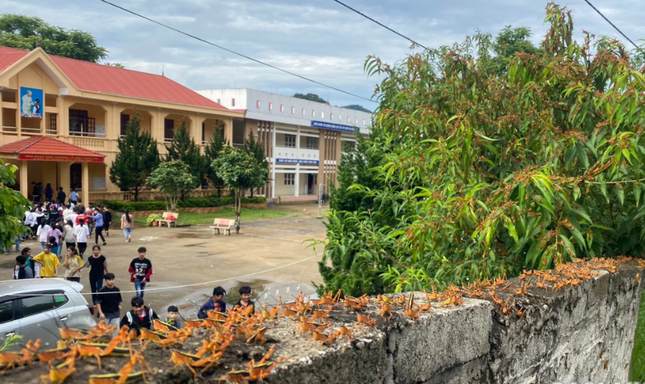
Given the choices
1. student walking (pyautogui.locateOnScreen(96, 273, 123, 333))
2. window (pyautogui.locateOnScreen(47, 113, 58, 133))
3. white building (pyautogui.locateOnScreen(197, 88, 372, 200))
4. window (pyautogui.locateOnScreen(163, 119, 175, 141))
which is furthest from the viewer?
white building (pyautogui.locateOnScreen(197, 88, 372, 200))

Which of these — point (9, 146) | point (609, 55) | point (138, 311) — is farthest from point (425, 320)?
point (9, 146)

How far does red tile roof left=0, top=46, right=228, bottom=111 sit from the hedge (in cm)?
634

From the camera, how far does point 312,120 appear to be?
44.8 meters

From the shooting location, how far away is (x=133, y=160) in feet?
95.2

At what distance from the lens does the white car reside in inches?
279

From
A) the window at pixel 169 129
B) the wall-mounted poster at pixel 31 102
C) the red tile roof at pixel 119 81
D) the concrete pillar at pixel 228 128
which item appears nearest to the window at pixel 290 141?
the concrete pillar at pixel 228 128

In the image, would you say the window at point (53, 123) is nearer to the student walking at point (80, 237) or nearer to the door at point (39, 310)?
the student walking at point (80, 237)

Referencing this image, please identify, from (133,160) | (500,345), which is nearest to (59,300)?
(500,345)

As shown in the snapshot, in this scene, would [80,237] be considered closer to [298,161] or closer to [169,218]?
[169,218]

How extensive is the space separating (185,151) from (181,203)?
325 centimetres

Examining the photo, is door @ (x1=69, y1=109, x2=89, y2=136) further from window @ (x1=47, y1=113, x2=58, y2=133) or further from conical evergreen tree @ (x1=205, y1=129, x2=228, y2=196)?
conical evergreen tree @ (x1=205, y1=129, x2=228, y2=196)

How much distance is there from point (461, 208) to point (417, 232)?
478 millimetres

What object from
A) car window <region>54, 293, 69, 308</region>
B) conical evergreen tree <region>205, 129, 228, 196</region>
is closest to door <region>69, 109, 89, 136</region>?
conical evergreen tree <region>205, 129, 228, 196</region>

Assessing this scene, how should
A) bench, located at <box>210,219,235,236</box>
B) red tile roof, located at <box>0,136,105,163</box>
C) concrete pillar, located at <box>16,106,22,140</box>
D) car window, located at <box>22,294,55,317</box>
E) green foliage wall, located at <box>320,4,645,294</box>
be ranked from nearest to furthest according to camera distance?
green foliage wall, located at <box>320,4,645,294</box> → car window, located at <box>22,294,55,317</box> → bench, located at <box>210,219,235,236</box> → red tile roof, located at <box>0,136,105,163</box> → concrete pillar, located at <box>16,106,22,140</box>
